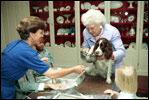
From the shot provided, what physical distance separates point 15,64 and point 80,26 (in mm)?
2767

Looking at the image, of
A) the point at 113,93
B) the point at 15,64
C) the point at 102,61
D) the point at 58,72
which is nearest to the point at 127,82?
the point at 113,93

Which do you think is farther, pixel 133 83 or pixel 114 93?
pixel 114 93

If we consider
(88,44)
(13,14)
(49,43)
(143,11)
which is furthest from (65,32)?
(88,44)

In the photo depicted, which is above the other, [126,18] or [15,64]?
[126,18]

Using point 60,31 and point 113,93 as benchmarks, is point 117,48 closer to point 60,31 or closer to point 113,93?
point 113,93

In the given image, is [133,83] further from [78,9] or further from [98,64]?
[78,9]

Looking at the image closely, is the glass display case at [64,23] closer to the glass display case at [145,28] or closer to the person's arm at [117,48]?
the glass display case at [145,28]

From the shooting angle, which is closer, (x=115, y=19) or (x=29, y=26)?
(x=29, y=26)

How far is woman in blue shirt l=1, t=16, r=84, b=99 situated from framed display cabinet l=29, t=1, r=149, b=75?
251 centimetres

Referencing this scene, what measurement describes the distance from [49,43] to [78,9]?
1.01 m

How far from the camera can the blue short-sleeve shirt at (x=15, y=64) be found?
110cm

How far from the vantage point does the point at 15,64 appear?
3.65 ft

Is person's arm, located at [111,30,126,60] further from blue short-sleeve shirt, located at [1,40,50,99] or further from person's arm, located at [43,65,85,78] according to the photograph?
blue short-sleeve shirt, located at [1,40,50,99]

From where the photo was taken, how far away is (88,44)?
1778 mm
